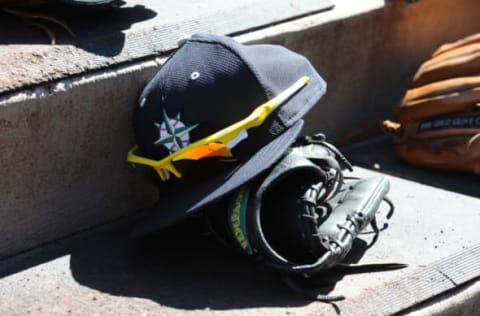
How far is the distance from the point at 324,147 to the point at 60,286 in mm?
820

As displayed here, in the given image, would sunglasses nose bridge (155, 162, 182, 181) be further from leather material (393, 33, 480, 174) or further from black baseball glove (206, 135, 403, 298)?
leather material (393, 33, 480, 174)

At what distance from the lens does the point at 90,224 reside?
9.26 feet

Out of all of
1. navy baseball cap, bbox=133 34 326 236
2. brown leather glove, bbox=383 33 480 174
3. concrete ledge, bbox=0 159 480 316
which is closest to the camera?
concrete ledge, bbox=0 159 480 316

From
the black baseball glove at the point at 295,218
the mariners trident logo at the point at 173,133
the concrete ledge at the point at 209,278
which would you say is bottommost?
the concrete ledge at the point at 209,278

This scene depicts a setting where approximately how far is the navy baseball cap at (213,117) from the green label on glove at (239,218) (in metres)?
0.04

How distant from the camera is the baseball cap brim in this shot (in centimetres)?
247

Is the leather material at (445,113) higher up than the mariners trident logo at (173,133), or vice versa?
the mariners trident logo at (173,133)

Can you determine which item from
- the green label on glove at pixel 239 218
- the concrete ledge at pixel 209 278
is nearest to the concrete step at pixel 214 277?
the concrete ledge at pixel 209 278

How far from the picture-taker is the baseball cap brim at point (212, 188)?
2.47m

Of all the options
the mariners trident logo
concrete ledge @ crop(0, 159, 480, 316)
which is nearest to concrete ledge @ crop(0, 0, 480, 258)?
concrete ledge @ crop(0, 159, 480, 316)

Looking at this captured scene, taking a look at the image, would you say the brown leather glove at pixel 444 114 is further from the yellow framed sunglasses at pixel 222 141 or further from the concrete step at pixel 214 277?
the yellow framed sunglasses at pixel 222 141

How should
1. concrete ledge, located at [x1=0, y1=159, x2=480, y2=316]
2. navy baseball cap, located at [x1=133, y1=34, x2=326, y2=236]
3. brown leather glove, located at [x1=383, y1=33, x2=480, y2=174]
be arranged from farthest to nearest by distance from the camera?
brown leather glove, located at [x1=383, y1=33, x2=480, y2=174]
navy baseball cap, located at [x1=133, y1=34, x2=326, y2=236]
concrete ledge, located at [x1=0, y1=159, x2=480, y2=316]

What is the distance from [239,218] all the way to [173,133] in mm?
298

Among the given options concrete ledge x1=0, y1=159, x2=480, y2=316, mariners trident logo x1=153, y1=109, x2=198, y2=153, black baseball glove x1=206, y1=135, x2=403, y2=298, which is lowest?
concrete ledge x1=0, y1=159, x2=480, y2=316
